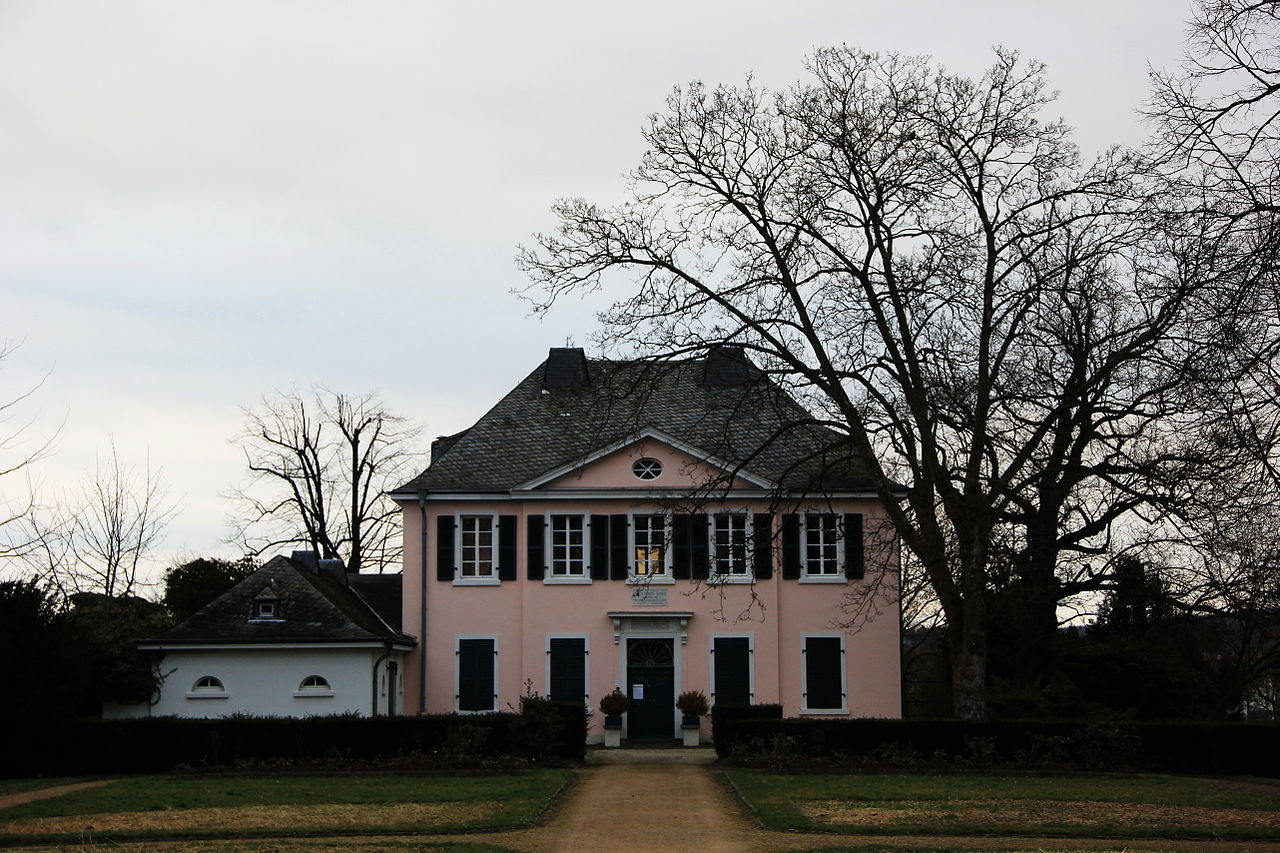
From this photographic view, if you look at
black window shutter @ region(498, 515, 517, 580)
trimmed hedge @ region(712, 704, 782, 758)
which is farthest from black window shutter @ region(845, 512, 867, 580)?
black window shutter @ region(498, 515, 517, 580)

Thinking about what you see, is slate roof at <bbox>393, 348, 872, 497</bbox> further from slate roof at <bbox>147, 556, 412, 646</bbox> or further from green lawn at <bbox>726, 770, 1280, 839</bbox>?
green lawn at <bbox>726, 770, 1280, 839</bbox>

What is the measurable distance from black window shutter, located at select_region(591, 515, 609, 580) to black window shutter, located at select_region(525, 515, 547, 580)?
3.53ft

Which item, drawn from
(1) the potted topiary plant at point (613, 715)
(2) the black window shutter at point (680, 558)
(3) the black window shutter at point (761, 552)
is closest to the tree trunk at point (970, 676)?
(3) the black window shutter at point (761, 552)

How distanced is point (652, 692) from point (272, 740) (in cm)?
966

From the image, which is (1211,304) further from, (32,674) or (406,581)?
(406,581)

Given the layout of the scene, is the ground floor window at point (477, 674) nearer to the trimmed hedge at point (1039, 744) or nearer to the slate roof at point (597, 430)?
the slate roof at point (597, 430)

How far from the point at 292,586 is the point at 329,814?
13.7 metres

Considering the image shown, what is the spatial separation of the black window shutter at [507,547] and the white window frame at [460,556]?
0.30 ft

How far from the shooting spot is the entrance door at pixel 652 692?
3073 cm

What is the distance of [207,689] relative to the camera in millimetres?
29156

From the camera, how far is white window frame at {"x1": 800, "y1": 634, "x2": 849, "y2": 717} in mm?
30594

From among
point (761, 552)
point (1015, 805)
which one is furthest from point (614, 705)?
point (1015, 805)

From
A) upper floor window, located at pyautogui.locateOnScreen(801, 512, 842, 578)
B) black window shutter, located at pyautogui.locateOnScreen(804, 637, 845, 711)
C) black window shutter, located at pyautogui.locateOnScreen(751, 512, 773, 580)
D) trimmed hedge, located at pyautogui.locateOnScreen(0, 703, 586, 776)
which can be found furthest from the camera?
upper floor window, located at pyautogui.locateOnScreen(801, 512, 842, 578)

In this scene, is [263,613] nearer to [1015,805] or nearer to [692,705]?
[692,705]
